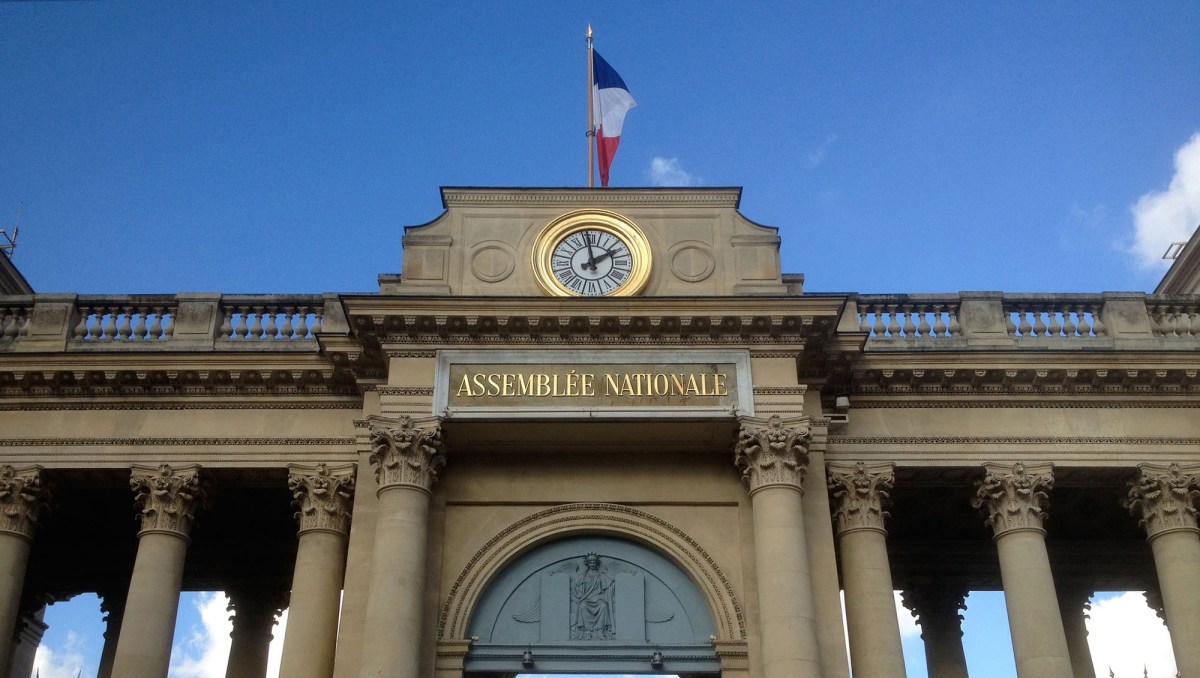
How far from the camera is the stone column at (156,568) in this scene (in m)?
21.1

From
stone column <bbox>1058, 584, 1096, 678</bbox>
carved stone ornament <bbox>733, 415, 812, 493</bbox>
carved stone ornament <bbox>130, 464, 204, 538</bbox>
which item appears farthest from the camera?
stone column <bbox>1058, 584, 1096, 678</bbox>

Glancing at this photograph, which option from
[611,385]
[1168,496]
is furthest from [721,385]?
[1168,496]

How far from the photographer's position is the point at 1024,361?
2328 centimetres

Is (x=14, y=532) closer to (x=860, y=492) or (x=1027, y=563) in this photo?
(x=860, y=492)

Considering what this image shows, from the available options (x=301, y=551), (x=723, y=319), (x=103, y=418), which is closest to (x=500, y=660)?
(x=301, y=551)

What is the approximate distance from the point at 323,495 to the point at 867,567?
9918 millimetres

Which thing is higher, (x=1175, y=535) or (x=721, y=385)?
(x=721, y=385)

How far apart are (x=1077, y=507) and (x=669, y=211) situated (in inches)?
435

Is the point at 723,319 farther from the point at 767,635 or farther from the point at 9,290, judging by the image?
the point at 9,290

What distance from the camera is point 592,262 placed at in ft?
77.3

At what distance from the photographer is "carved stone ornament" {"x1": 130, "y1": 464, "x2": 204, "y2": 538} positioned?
22.4 m

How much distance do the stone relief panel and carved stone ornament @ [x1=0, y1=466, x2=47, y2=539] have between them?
851cm

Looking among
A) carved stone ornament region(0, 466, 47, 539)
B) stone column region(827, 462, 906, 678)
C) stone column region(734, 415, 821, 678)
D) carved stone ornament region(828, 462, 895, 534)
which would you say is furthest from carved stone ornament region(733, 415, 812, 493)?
carved stone ornament region(0, 466, 47, 539)

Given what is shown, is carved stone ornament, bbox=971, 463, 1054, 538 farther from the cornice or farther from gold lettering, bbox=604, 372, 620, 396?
the cornice
